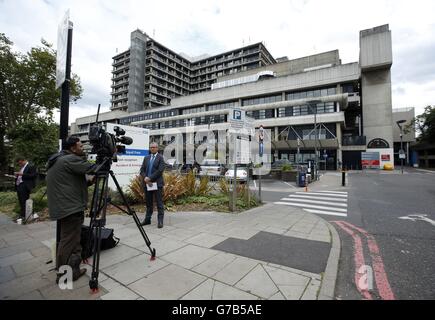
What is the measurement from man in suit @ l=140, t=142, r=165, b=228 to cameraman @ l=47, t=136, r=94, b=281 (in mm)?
2081

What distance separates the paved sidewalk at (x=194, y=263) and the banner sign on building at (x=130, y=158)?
291 cm

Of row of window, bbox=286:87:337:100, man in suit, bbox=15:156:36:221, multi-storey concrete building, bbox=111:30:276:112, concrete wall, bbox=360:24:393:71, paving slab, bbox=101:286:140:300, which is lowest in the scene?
paving slab, bbox=101:286:140:300

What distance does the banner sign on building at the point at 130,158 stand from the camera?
26.5ft

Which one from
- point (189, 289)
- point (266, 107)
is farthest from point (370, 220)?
point (266, 107)

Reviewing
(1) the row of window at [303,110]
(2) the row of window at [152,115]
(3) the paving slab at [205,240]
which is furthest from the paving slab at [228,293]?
(2) the row of window at [152,115]

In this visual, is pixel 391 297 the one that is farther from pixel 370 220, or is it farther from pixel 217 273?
pixel 370 220

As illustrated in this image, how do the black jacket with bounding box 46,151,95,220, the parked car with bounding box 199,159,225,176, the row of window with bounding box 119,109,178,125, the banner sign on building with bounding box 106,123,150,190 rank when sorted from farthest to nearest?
the row of window with bounding box 119,109,178,125, the parked car with bounding box 199,159,225,176, the banner sign on building with bounding box 106,123,150,190, the black jacket with bounding box 46,151,95,220

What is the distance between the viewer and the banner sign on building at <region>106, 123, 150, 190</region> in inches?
317

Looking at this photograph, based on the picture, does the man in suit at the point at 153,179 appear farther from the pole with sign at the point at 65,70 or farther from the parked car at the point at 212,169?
the parked car at the point at 212,169

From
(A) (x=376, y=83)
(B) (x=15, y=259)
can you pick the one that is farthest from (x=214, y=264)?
(A) (x=376, y=83)

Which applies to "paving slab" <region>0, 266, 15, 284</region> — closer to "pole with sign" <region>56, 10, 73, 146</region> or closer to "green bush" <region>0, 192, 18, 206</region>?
"pole with sign" <region>56, 10, 73, 146</region>

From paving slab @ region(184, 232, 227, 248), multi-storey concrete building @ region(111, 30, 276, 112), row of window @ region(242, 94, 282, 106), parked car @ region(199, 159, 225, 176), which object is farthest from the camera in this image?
multi-storey concrete building @ region(111, 30, 276, 112)

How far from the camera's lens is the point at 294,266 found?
3215mm

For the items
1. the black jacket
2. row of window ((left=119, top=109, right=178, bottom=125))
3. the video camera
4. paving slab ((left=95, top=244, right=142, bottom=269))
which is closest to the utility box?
paving slab ((left=95, top=244, right=142, bottom=269))
